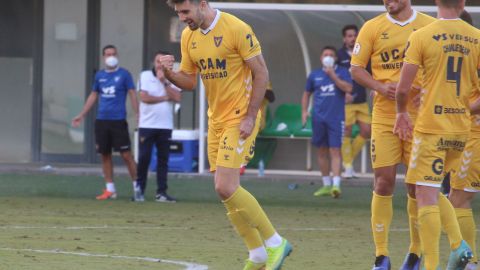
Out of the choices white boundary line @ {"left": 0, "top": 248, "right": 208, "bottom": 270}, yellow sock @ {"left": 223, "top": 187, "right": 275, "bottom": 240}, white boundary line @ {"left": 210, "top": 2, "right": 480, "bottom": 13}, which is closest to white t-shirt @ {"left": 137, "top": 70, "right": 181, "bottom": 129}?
white boundary line @ {"left": 210, "top": 2, "right": 480, "bottom": 13}

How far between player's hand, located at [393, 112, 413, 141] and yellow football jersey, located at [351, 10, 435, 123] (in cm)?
33

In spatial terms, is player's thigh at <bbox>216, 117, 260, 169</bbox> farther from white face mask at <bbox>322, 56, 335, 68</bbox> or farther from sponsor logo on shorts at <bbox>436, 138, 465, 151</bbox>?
white face mask at <bbox>322, 56, 335, 68</bbox>

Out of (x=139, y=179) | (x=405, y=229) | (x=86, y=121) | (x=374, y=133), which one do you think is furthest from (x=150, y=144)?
(x=374, y=133)

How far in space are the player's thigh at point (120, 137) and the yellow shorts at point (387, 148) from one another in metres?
7.23

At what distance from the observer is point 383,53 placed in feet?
31.6

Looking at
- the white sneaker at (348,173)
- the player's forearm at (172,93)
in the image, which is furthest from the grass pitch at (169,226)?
the player's forearm at (172,93)

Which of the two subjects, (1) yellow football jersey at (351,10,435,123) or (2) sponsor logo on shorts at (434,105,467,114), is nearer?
(2) sponsor logo on shorts at (434,105,467,114)

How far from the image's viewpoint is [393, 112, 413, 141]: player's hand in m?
9.14

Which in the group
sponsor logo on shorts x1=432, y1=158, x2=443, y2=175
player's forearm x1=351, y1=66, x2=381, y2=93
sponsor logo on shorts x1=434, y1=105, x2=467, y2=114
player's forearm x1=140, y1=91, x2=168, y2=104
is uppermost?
player's forearm x1=351, y1=66, x2=381, y2=93

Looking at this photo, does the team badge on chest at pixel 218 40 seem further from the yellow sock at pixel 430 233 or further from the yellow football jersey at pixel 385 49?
the yellow sock at pixel 430 233

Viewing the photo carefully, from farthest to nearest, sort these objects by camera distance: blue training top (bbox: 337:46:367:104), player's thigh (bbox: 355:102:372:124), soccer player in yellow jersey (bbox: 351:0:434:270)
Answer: player's thigh (bbox: 355:102:372:124)
blue training top (bbox: 337:46:367:104)
soccer player in yellow jersey (bbox: 351:0:434:270)

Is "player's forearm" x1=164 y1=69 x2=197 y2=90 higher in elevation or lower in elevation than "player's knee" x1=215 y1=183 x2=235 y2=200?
higher

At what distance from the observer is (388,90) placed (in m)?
9.48

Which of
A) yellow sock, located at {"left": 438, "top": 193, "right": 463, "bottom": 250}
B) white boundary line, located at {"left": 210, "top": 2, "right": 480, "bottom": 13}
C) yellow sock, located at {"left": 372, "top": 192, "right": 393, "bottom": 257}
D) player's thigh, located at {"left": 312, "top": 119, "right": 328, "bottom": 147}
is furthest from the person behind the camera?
player's thigh, located at {"left": 312, "top": 119, "right": 328, "bottom": 147}
